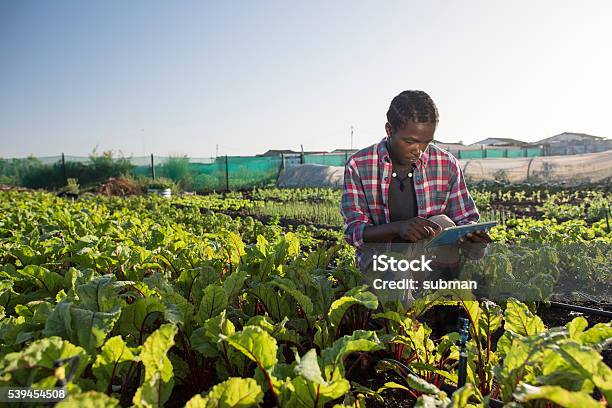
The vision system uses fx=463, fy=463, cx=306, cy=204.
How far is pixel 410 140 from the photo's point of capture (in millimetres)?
2391

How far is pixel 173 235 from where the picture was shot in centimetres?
316

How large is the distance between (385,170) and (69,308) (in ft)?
6.14

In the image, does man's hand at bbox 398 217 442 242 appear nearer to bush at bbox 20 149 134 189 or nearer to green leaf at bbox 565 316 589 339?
green leaf at bbox 565 316 589 339

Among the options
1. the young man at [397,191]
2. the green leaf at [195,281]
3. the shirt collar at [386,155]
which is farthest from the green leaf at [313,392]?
the shirt collar at [386,155]

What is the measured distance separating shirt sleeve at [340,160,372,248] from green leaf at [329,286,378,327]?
1.05 meters

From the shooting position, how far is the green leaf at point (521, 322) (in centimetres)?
141

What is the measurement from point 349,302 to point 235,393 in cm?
→ 62

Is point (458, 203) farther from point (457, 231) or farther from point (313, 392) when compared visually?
point (313, 392)

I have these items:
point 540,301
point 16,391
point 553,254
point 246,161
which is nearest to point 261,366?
point 16,391

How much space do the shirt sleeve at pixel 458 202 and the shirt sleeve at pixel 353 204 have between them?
0.54m

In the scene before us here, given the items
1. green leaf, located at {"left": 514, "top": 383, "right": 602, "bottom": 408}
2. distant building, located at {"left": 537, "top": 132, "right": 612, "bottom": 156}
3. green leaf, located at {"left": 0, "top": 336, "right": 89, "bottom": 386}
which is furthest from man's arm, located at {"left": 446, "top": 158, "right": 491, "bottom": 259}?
distant building, located at {"left": 537, "top": 132, "right": 612, "bottom": 156}

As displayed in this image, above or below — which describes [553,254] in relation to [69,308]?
below

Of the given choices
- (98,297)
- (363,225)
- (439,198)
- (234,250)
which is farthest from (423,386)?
(439,198)

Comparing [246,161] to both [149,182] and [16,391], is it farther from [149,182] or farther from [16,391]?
[16,391]
